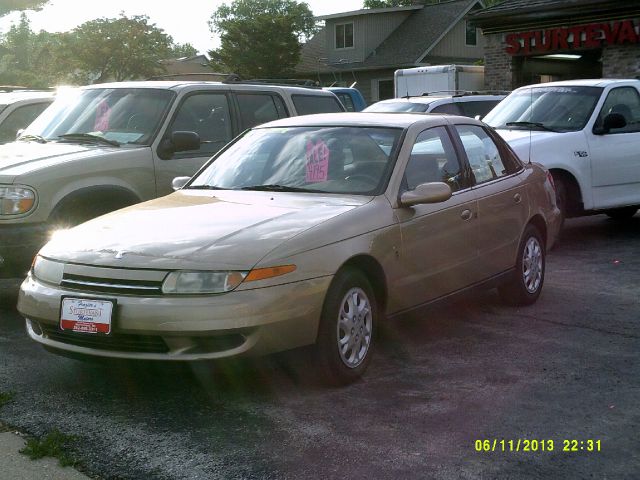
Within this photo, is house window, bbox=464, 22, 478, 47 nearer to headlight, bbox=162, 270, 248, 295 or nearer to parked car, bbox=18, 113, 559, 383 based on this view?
parked car, bbox=18, 113, 559, 383

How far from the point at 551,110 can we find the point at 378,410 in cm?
726

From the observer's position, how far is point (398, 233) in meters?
5.78

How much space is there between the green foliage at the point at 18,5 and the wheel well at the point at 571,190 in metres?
48.1

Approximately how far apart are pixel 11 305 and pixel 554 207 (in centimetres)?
465

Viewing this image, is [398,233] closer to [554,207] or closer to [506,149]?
[506,149]

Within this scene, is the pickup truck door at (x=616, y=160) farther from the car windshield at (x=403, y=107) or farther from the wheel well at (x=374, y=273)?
the wheel well at (x=374, y=273)

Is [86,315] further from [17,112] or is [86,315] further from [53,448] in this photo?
[17,112]

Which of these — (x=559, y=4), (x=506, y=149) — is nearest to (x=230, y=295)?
(x=506, y=149)

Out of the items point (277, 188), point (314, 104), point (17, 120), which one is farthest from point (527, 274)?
point (17, 120)

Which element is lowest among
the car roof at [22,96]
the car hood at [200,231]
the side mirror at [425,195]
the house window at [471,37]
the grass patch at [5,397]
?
the grass patch at [5,397]

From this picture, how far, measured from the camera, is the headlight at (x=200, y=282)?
15.9ft

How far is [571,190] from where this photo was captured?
10812 mm

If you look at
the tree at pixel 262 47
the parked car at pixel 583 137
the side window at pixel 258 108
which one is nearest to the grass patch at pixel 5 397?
the side window at pixel 258 108

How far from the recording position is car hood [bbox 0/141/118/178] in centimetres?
737
